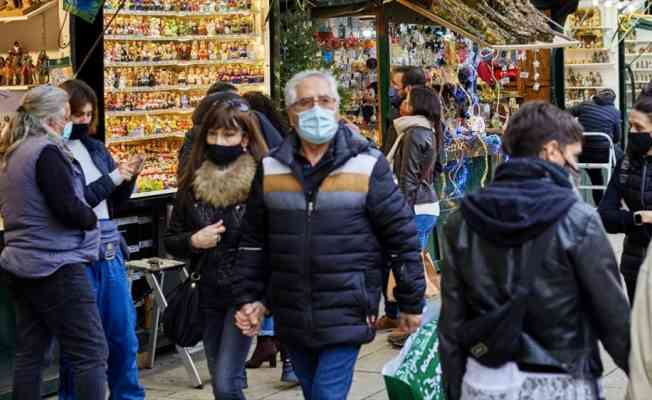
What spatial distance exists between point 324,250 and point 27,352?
6.18 ft

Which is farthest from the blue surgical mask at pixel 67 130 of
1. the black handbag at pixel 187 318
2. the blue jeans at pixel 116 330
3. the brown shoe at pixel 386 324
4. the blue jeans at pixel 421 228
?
the brown shoe at pixel 386 324

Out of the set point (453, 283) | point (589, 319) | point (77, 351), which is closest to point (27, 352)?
point (77, 351)

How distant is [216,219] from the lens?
5.81 meters

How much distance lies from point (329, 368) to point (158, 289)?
3.19 metres

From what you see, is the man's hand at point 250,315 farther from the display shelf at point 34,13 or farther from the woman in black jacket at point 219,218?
the display shelf at point 34,13

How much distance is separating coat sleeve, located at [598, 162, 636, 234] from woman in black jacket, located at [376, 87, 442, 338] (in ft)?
8.07

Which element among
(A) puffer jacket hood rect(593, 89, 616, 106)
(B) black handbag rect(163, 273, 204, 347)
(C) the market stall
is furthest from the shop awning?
(B) black handbag rect(163, 273, 204, 347)

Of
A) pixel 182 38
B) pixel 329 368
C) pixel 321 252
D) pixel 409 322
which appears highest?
pixel 182 38

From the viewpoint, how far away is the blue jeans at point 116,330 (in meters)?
6.48

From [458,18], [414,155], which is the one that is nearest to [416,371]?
[414,155]

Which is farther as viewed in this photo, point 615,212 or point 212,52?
point 212,52

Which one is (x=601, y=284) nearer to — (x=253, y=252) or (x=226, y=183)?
(x=253, y=252)

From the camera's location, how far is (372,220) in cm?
504

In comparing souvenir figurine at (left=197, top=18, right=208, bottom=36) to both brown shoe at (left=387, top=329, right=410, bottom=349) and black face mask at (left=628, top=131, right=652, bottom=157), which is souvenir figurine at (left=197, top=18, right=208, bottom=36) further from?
black face mask at (left=628, top=131, right=652, bottom=157)
